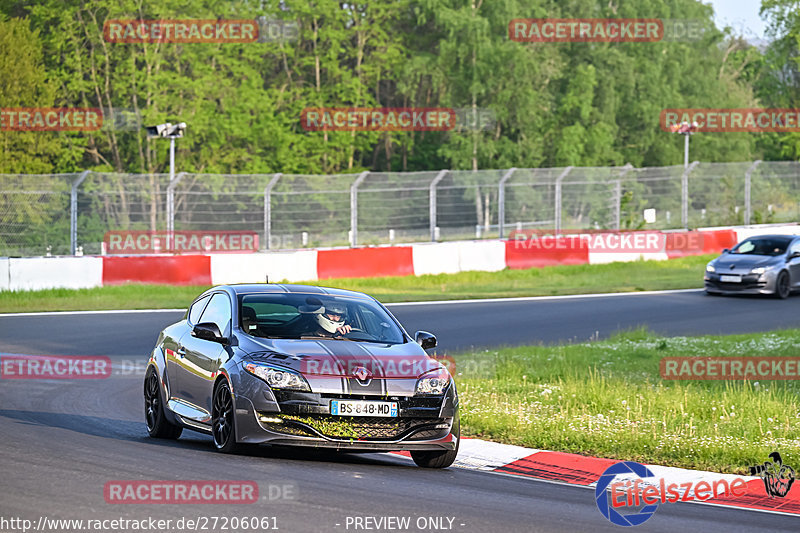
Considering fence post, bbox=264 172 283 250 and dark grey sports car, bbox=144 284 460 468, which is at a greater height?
fence post, bbox=264 172 283 250

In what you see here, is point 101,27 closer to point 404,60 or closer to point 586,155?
point 404,60

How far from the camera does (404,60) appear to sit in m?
62.8

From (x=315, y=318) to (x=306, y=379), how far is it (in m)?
1.18

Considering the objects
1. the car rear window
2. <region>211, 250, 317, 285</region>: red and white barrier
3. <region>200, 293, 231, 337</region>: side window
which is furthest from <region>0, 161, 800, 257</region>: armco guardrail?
<region>200, 293, 231, 337</region>: side window

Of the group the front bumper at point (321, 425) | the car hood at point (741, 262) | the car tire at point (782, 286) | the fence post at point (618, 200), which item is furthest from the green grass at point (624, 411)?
the fence post at point (618, 200)

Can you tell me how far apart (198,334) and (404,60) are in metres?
53.8

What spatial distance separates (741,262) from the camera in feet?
86.5

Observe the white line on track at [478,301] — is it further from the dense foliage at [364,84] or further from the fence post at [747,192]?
the dense foliage at [364,84]

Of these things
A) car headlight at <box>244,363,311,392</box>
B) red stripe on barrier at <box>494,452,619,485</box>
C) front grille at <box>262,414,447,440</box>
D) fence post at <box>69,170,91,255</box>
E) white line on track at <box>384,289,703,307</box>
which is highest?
fence post at <box>69,170,91,255</box>

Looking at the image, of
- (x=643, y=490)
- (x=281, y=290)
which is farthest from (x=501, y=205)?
(x=643, y=490)

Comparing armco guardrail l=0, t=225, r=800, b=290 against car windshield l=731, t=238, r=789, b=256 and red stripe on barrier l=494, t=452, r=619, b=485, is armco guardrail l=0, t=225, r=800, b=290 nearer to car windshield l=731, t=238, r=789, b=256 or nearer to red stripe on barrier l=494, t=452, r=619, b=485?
car windshield l=731, t=238, r=789, b=256

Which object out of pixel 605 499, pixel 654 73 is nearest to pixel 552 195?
pixel 605 499

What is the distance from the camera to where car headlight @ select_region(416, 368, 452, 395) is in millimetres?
9406

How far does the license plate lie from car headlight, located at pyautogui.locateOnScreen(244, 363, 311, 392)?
24cm
